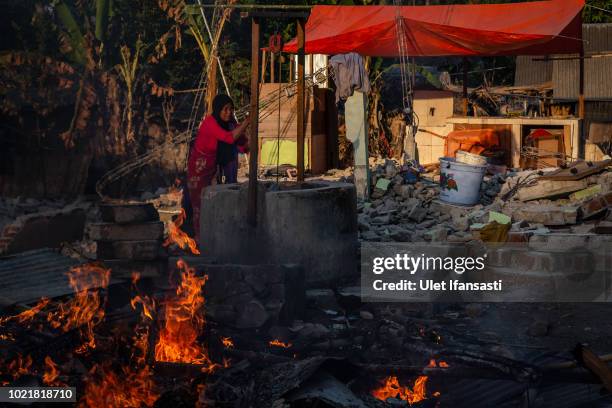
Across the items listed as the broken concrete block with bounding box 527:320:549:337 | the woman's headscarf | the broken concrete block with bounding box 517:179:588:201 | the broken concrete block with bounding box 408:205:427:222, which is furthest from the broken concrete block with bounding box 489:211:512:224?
the woman's headscarf

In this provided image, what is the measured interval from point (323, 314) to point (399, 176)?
5.50 meters

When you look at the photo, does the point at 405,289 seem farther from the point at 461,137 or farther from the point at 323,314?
the point at 461,137

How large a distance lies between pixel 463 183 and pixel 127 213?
5.65 meters

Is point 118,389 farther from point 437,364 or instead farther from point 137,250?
point 437,364

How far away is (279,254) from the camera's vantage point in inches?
284

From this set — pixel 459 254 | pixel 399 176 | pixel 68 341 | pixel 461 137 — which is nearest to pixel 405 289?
pixel 459 254

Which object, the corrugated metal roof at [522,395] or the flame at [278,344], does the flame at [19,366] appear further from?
the corrugated metal roof at [522,395]

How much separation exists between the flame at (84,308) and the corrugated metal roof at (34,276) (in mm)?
113

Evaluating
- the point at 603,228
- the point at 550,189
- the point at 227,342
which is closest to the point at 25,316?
the point at 227,342

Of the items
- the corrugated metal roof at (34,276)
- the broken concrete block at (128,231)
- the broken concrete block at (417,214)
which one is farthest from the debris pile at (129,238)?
the broken concrete block at (417,214)

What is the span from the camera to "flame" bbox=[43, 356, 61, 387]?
4850 mm

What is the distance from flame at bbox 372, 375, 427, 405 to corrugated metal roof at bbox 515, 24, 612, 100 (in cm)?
1403

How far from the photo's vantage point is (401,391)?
5.07 m

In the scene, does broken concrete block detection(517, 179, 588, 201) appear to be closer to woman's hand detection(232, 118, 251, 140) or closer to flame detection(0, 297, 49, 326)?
woman's hand detection(232, 118, 251, 140)
